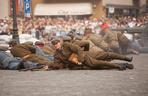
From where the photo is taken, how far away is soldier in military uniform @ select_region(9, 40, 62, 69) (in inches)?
672

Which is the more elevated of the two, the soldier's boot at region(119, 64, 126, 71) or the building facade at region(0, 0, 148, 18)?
the building facade at region(0, 0, 148, 18)

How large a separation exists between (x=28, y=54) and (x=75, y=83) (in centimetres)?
451

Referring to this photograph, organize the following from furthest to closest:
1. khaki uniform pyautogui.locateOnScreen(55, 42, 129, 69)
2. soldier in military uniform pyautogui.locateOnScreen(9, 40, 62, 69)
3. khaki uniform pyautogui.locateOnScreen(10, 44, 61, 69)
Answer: khaki uniform pyautogui.locateOnScreen(10, 44, 61, 69), soldier in military uniform pyautogui.locateOnScreen(9, 40, 62, 69), khaki uniform pyautogui.locateOnScreen(55, 42, 129, 69)

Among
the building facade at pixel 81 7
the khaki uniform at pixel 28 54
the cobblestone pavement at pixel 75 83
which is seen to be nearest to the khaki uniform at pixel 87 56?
the cobblestone pavement at pixel 75 83

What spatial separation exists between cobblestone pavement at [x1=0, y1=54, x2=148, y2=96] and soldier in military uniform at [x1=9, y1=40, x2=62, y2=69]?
27.1 inches

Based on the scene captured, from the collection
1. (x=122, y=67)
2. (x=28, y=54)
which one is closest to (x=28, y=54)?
(x=28, y=54)

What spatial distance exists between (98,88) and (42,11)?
33.6 metres

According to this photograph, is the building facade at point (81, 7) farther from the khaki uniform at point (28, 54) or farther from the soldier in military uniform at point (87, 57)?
the soldier in military uniform at point (87, 57)

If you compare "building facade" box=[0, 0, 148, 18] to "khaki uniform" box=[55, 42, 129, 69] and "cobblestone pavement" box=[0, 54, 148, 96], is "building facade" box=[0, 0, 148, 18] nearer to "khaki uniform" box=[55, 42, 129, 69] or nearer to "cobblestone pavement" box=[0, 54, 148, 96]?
"khaki uniform" box=[55, 42, 129, 69]

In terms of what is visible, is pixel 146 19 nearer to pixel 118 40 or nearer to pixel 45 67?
pixel 118 40

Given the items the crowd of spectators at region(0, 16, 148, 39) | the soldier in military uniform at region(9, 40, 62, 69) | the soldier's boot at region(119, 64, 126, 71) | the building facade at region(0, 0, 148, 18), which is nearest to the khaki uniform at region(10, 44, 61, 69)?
the soldier in military uniform at region(9, 40, 62, 69)

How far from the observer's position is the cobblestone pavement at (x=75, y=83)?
11719 mm

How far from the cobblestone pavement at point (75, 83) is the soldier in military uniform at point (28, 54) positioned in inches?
27.1

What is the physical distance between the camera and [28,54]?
1753 cm
